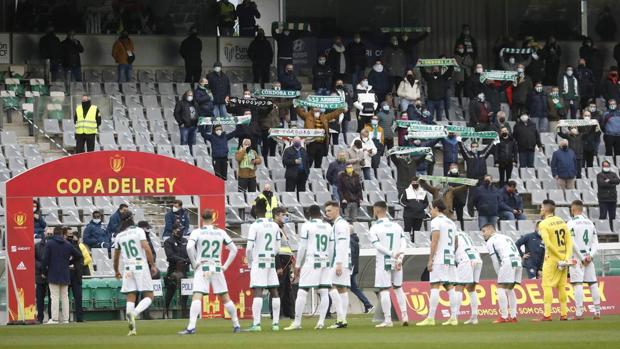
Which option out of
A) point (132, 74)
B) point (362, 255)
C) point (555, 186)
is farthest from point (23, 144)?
point (555, 186)

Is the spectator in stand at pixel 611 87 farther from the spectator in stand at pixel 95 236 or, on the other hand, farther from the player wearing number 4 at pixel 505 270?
the player wearing number 4 at pixel 505 270

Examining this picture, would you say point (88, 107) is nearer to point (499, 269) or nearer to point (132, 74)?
point (132, 74)

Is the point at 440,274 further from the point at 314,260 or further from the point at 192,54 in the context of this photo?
the point at 192,54

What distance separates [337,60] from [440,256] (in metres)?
18.4

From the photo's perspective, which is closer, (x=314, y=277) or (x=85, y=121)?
(x=314, y=277)

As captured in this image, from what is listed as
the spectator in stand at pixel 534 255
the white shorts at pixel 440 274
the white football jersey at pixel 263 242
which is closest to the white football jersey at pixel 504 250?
the white shorts at pixel 440 274

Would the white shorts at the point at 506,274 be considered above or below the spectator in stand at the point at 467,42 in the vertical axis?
below

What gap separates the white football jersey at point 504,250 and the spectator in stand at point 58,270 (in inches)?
287

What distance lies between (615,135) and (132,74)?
42.5 feet

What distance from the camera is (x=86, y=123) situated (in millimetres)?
34625

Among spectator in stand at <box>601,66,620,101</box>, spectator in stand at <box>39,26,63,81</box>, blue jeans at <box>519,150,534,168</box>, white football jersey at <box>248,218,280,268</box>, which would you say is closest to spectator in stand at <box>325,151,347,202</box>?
blue jeans at <box>519,150,534,168</box>

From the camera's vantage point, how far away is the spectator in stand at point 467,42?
1713 inches

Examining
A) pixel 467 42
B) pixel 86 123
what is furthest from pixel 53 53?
pixel 467 42

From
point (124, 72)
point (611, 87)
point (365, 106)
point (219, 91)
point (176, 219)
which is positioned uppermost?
point (124, 72)
